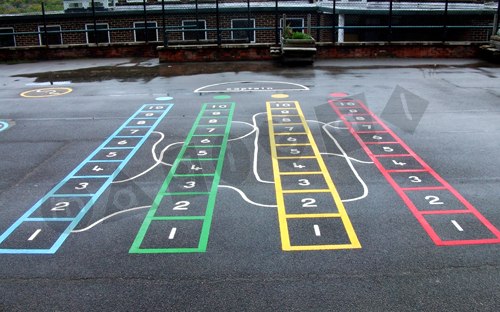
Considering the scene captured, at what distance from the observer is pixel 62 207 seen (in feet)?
21.5

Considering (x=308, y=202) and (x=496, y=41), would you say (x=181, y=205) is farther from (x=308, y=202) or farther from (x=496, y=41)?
(x=496, y=41)

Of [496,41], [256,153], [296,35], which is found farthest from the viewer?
[496,41]

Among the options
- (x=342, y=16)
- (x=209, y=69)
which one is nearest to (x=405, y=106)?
(x=209, y=69)

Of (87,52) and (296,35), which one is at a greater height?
(296,35)

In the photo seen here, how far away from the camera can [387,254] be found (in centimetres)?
528

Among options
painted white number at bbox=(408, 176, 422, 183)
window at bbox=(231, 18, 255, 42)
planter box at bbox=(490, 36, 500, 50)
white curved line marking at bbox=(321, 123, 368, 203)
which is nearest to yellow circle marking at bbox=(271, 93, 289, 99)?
white curved line marking at bbox=(321, 123, 368, 203)

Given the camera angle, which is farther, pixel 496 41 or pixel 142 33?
pixel 142 33

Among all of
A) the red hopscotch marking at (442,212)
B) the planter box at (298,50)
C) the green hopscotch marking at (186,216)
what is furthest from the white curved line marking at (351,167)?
the planter box at (298,50)

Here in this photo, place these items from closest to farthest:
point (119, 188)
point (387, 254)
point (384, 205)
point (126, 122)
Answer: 1. point (387, 254)
2. point (384, 205)
3. point (119, 188)
4. point (126, 122)

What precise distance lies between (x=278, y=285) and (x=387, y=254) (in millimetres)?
1323

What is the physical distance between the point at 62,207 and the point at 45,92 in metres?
8.64

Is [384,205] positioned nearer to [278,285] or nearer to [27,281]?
[278,285]

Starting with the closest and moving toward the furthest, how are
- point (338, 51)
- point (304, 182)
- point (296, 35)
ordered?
point (304, 182) → point (296, 35) → point (338, 51)

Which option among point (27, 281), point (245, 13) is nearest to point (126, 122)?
point (27, 281)
